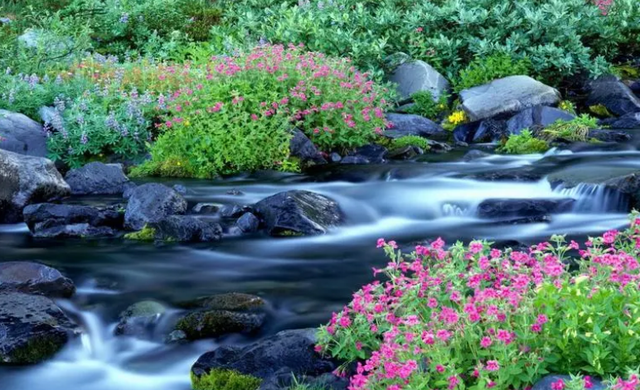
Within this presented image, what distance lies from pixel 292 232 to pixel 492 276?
4.35m

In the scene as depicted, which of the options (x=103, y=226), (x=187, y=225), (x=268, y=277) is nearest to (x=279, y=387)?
(x=268, y=277)

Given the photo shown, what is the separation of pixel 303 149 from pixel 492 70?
560 centimetres

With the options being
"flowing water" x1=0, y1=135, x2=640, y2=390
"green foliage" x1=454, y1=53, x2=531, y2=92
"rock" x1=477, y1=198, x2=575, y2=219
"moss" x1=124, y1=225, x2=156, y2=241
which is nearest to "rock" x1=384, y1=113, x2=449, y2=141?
"green foliage" x1=454, y1=53, x2=531, y2=92

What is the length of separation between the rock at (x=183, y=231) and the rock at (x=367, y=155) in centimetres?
399

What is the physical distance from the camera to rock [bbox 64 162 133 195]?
38.1 feet

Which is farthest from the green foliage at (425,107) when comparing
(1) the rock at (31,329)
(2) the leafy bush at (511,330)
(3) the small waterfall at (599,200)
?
(2) the leafy bush at (511,330)

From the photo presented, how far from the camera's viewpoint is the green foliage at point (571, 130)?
550 inches

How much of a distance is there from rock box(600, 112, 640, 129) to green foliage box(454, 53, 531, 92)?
83.8 inches

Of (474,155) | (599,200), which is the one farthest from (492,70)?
(599,200)

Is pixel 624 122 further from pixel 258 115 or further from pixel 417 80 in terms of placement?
pixel 258 115

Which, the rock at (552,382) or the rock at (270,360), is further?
the rock at (270,360)

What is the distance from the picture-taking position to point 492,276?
17.3ft

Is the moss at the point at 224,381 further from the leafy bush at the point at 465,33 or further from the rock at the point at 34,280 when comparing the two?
the leafy bush at the point at 465,33

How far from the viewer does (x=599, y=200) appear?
1014 cm
